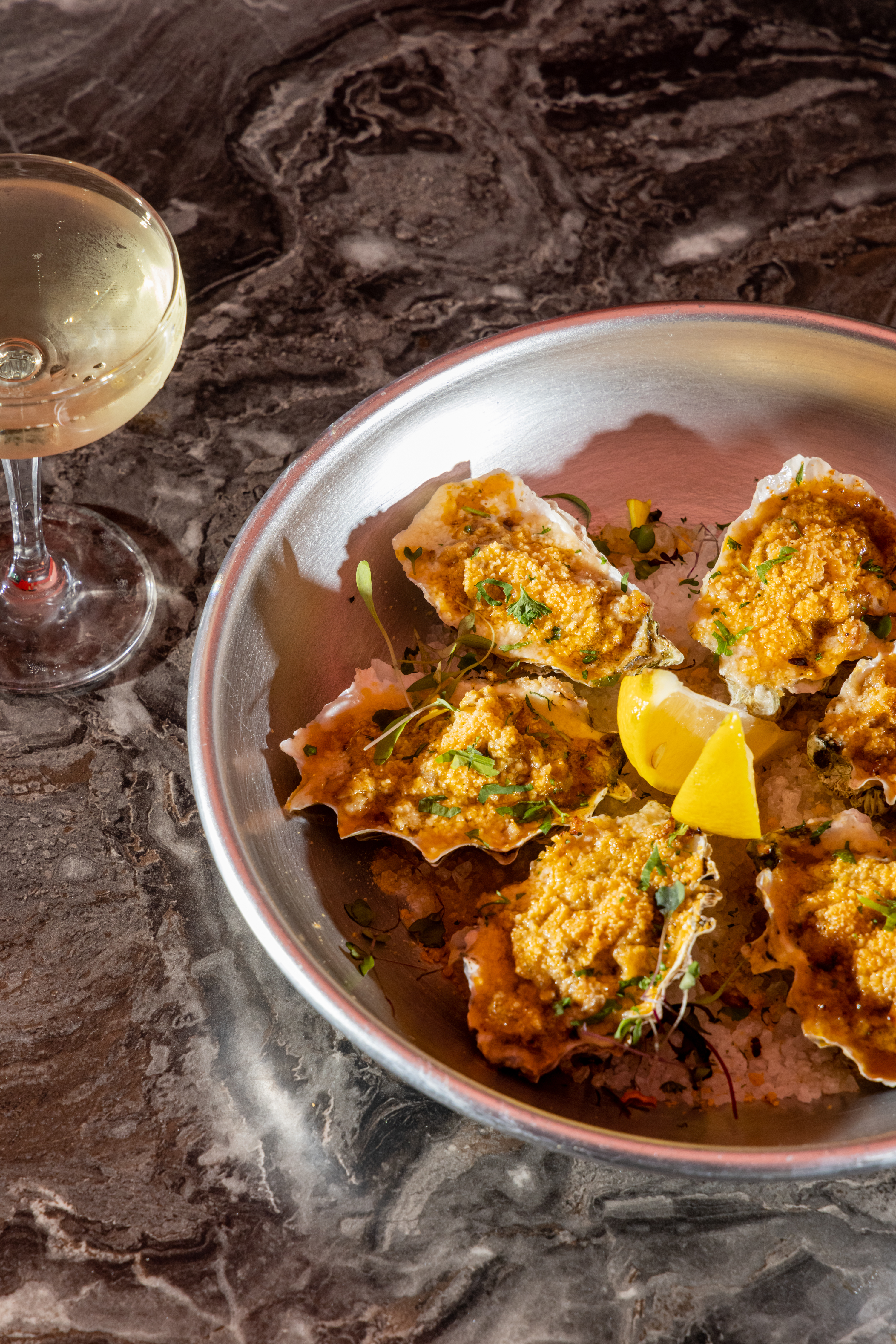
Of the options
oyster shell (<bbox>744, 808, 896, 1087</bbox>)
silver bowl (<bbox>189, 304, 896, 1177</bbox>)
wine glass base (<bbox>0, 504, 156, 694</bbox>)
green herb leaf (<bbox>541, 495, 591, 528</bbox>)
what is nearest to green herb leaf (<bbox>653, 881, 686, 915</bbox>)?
oyster shell (<bbox>744, 808, 896, 1087</bbox>)

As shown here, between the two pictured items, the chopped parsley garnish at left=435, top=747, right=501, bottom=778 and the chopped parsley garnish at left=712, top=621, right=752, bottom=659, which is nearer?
the chopped parsley garnish at left=435, top=747, right=501, bottom=778

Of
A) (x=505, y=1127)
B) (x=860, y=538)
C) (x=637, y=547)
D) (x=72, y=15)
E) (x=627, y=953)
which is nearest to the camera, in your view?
(x=505, y=1127)

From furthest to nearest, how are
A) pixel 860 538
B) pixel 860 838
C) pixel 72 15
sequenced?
pixel 72 15 → pixel 860 538 → pixel 860 838

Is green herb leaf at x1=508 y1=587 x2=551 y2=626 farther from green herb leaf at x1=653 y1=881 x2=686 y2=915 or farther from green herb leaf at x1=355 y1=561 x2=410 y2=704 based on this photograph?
green herb leaf at x1=653 y1=881 x2=686 y2=915

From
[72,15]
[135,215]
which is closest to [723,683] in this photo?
[135,215]

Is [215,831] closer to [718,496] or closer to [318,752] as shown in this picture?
[318,752]

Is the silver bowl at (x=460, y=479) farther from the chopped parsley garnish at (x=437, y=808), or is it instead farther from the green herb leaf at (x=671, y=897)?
the green herb leaf at (x=671, y=897)

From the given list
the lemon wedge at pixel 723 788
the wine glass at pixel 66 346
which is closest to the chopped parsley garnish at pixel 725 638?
the lemon wedge at pixel 723 788
